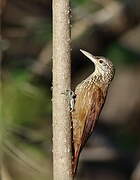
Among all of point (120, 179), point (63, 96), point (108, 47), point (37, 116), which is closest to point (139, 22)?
point (108, 47)

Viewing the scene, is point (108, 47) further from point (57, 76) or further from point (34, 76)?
point (57, 76)

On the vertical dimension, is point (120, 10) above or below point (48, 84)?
above

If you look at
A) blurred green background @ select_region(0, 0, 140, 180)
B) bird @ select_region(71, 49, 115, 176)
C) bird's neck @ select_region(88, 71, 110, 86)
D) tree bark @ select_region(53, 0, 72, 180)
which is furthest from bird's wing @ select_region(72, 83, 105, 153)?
blurred green background @ select_region(0, 0, 140, 180)

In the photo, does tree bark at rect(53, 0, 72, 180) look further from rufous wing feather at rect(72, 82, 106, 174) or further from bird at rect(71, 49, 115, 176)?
rufous wing feather at rect(72, 82, 106, 174)

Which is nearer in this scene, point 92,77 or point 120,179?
point 92,77

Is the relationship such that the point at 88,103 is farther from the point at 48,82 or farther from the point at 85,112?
the point at 48,82

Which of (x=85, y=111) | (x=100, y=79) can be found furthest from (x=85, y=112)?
(x=100, y=79)

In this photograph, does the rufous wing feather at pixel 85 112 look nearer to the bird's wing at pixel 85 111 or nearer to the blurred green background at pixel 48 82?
the bird's wing at pixel 85 111
